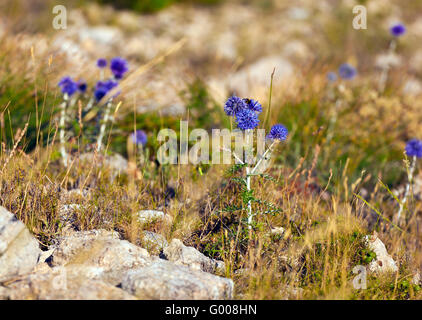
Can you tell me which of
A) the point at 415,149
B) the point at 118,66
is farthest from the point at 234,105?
the point at 415,149

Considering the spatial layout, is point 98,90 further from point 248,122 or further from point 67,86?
point 248,122

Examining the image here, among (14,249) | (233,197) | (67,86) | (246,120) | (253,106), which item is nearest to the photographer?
(14,249)

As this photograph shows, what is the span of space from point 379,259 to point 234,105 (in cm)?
134

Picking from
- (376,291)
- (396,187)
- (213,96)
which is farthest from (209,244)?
(213,96)

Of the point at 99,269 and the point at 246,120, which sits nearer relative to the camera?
the point at 99,269

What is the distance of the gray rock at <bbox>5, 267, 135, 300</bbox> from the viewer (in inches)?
82.1

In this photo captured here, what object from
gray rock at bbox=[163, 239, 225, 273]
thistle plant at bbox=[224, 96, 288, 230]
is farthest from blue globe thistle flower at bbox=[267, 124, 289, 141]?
gray rock at bbox=[163, 239, 225, 273]

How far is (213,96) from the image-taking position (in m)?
5.33

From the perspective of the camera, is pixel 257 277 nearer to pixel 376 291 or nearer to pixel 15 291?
pixel 376 291

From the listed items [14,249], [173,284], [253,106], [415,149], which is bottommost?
[173,284]

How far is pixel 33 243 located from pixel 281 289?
1.37m

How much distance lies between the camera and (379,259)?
9.07 feet

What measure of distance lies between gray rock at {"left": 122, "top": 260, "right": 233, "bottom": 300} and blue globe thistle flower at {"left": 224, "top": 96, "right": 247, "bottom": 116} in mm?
946

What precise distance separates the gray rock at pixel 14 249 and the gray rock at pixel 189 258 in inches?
29.1
